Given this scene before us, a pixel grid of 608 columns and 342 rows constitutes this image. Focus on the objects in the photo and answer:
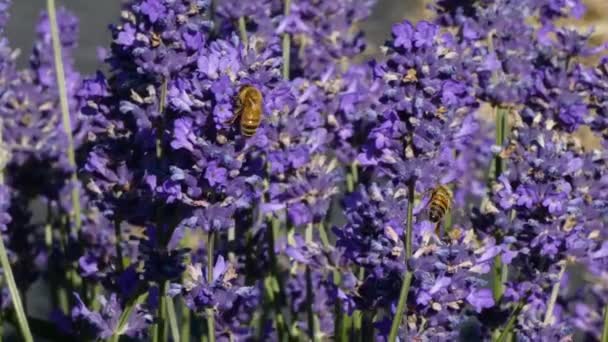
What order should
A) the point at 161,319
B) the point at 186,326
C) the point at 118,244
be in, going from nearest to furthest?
the point at 161,319, the point at 118,244, the point at 186,326

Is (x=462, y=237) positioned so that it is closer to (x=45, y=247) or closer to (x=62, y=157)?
(x=62, y=157)

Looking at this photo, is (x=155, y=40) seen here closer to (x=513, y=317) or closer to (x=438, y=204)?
(x=438, y=204)

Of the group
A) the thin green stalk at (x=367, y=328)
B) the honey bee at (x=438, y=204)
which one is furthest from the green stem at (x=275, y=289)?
the honey bee at (x=438, y=204)

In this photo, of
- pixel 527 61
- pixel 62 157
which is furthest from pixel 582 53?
pixel 62 157

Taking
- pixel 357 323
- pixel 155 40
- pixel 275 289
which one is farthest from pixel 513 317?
pixel 155 40

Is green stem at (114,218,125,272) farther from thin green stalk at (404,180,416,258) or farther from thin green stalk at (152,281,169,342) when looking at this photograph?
thin green stalk at (404,180,416,258)

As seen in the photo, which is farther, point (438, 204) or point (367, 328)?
point (367, 328)

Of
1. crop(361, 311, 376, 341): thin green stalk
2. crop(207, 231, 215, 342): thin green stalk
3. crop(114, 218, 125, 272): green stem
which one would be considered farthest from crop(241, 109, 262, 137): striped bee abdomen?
crop(361, 311, 376, 341): thin green stalk
